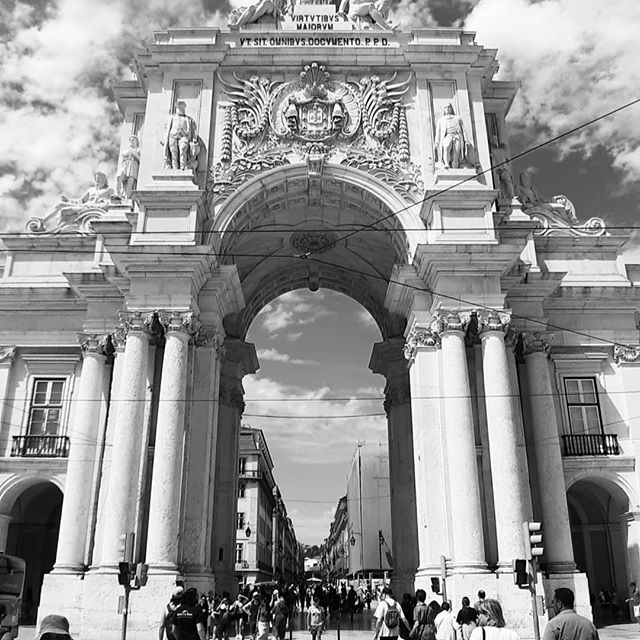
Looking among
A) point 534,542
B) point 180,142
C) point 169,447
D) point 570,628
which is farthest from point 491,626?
point 180,142

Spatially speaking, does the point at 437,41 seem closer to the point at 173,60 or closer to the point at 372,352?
the point at 173,60

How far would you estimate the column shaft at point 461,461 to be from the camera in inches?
861

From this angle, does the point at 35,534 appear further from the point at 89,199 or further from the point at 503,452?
the point at 503,452

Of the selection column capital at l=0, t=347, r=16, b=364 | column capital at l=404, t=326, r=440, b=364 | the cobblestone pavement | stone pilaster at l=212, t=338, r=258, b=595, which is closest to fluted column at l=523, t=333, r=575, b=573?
the cobblestone pavement

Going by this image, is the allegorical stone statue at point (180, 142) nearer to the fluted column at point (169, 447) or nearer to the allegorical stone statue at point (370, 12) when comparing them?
the fluted column at point (169, 447)

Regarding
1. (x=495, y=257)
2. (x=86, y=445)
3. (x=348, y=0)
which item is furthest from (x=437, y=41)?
(x=86, y=445)

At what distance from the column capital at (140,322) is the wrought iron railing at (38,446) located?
20.4 ft

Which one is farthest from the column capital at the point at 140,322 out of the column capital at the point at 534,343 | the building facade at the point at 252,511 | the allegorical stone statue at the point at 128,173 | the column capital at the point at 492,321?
the building facade at the point at 252,511

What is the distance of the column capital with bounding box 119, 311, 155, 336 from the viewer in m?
24.0

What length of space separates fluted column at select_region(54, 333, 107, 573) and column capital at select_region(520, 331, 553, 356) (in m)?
15.8

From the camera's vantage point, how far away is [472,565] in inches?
850

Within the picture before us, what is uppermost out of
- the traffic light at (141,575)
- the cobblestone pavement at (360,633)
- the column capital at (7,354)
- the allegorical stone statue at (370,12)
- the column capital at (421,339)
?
the allegorical stone statue at (370,12)

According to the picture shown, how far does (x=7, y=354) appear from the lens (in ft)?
93.4

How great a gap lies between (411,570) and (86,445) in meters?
14.5
